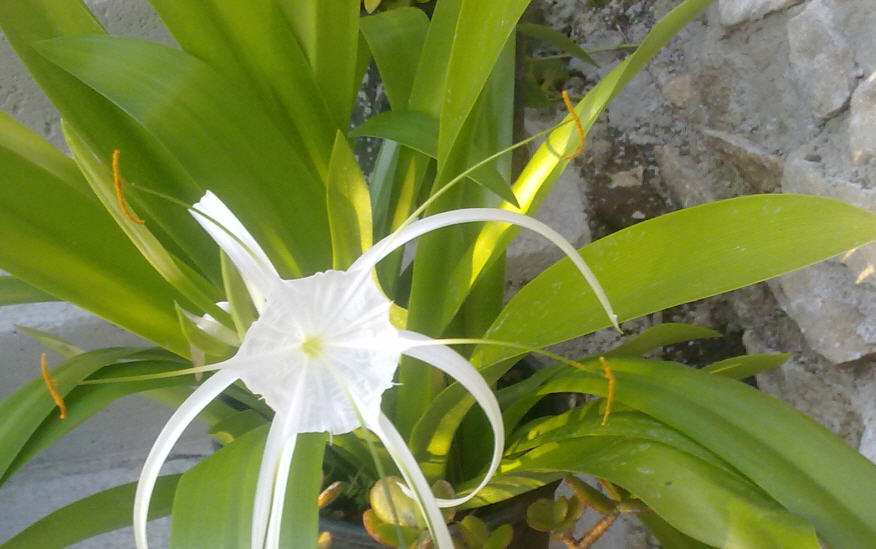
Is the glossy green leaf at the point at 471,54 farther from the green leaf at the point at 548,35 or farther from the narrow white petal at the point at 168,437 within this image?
the green leaf at the point at 548,35

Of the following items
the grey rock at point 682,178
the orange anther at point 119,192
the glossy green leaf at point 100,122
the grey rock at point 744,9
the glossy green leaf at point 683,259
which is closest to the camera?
the orange anther at point 119,192

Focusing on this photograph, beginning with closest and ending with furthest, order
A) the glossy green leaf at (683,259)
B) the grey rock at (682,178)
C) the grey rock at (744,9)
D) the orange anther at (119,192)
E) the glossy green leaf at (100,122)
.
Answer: the orange anther at (119,192), the glossy green leaf at (683,259), the glossy green leaf at (100,122), the grey rock at (744,9), the grey rock at (682,178)

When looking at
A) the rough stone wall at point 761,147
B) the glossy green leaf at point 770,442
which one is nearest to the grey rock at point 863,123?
the rough stone wall at point 761,147

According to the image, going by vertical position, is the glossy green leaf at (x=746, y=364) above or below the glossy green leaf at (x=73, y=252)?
below

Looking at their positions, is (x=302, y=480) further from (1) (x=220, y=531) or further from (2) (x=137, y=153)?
(2) (x=137, y=153)

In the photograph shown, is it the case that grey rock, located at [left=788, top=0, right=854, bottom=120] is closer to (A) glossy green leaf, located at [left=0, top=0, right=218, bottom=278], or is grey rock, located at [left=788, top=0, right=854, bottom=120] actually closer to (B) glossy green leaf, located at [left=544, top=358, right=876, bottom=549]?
(B) glossy green leaf, located at [left=544, top=358, right=876, bottom=549]

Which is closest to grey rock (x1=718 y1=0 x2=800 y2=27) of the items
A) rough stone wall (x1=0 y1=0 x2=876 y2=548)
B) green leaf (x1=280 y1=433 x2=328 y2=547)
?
rough stone wall (x1=0 y1=0 x2=876 y2=548)

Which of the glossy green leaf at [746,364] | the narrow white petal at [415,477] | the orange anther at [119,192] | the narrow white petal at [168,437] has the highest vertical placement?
the orange anther at [119,192]
